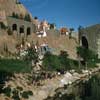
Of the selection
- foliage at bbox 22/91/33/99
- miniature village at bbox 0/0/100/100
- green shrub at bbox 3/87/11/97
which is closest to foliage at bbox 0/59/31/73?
miniature village at bbox 0/0/100/100

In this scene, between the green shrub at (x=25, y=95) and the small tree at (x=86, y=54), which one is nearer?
the green shrub at (x=25, y=95)

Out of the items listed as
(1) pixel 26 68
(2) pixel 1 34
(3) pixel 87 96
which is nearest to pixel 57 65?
(1) pixel 26 68

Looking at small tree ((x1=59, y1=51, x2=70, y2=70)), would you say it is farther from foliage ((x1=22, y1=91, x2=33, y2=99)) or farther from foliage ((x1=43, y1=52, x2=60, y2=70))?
foliage ((x1=22, y1=91, x2=33, y2=99))

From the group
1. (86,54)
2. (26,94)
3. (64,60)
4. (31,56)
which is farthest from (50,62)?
(26,94)

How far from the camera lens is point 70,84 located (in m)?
72.8

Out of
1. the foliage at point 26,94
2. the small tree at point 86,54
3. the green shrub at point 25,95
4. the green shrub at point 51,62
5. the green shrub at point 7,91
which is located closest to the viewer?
the green shrub at point 7,91

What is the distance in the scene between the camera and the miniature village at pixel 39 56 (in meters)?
67.9

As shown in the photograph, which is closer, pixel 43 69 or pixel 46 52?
pixel 43 69

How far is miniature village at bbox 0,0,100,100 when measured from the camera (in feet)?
223

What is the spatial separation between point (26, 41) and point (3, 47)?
840 cm

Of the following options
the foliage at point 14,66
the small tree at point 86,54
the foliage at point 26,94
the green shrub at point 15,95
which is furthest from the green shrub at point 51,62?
the green shrub at point 15,95

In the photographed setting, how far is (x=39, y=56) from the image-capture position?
85312 mm

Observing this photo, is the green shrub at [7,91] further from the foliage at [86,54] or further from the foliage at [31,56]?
the foliage at [86,54]

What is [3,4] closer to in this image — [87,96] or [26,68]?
[26,68]
